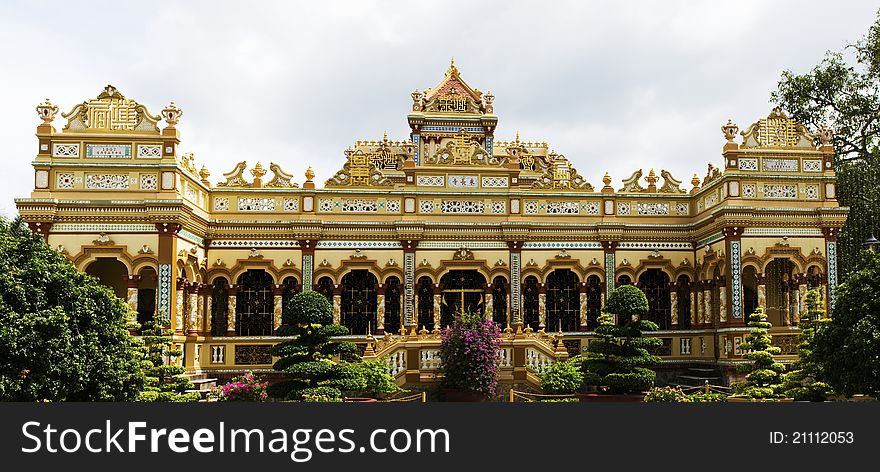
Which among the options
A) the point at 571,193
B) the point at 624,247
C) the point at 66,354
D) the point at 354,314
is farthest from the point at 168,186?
the point at 624,247

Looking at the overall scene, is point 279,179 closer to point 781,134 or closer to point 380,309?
point 380,309

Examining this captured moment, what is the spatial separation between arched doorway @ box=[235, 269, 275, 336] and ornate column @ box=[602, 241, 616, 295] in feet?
28.6

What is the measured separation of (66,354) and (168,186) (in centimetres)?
731

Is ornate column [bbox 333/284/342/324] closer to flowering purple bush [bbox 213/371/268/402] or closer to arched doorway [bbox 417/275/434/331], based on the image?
arched doorway [bbox 417/275/434/331]

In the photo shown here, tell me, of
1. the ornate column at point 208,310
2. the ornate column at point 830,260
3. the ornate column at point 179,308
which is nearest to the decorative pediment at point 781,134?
the ornate column at point 830,260

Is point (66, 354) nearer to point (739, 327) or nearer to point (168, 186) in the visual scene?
point (168, 186)

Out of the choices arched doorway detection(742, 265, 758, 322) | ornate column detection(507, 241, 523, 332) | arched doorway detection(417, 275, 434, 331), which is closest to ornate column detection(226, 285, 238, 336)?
arched doorway detection(417, 275, 434, 331)

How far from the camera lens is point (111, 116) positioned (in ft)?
61.5

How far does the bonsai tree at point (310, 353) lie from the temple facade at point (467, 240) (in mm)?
2943

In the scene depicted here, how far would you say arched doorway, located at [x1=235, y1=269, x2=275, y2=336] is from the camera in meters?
20.7

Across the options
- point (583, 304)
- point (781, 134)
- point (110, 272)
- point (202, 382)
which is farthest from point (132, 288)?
point (781, 134)

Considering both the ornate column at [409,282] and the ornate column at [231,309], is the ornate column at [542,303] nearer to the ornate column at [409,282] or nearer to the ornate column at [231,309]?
the ornate column at [409,282]

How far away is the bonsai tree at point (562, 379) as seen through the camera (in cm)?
1688

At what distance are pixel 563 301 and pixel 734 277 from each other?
4.37m
